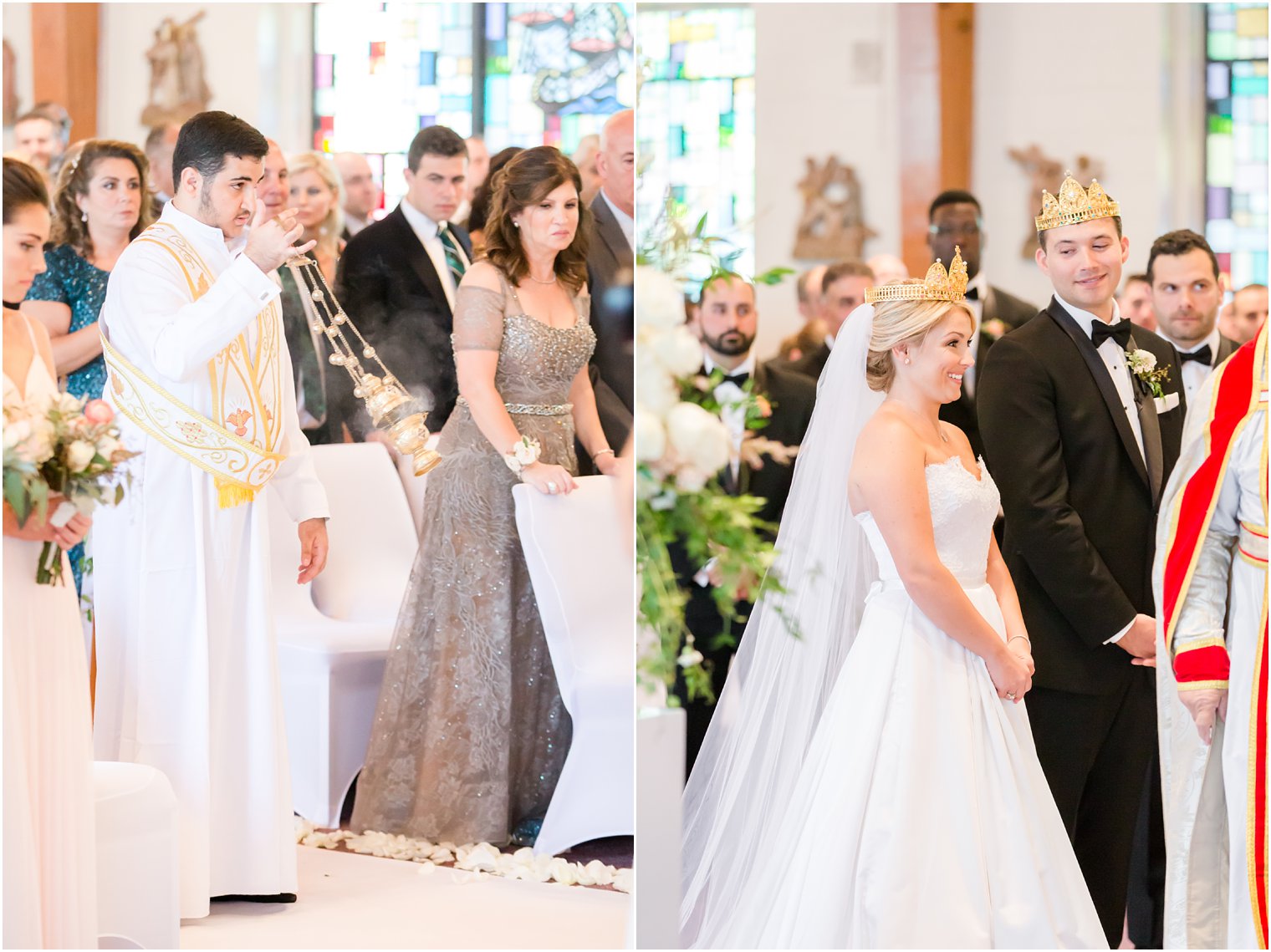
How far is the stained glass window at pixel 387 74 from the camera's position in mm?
3605

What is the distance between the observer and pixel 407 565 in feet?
12.5

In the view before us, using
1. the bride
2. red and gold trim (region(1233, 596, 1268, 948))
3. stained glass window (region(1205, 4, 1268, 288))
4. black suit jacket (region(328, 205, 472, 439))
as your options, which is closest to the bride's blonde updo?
the bride

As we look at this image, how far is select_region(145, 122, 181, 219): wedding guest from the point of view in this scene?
3.56m

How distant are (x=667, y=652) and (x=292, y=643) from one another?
0.97 m

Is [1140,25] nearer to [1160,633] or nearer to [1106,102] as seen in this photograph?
[1106,102]

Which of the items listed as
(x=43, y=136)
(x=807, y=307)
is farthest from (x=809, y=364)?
(x=43, y=136)

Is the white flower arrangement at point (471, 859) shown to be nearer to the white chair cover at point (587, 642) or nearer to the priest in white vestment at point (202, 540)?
the white chair cover at point (587, 642)

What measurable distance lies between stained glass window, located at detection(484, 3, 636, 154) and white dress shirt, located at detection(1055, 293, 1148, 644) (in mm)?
1152

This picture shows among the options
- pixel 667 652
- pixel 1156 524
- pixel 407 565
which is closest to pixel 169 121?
pixel 407 565

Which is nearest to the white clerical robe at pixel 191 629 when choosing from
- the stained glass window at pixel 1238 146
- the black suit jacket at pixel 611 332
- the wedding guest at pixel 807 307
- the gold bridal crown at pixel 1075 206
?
the black suit jacket at pixel 611 332

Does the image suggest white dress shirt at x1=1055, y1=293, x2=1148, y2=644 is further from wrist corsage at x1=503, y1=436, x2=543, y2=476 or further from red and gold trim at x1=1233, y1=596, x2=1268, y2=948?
wrist corsage at x1=503, y1=436, x2=543, y2=476

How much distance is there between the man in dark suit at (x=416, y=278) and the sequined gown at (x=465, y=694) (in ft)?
0.70

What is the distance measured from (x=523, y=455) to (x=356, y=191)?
2.49 ft

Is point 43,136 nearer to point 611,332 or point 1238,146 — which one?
point 611,332
